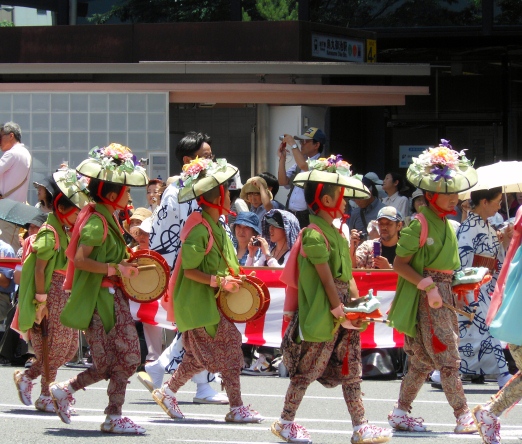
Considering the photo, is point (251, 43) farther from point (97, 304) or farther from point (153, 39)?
point (97, 304)

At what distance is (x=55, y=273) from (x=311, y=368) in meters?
2.19

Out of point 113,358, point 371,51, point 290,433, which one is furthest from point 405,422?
point 371,51

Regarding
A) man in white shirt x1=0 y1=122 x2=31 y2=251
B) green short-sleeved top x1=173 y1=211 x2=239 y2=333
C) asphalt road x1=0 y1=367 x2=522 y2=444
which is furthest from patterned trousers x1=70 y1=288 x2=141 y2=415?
man in white shirt x1=0 y1=122 x2=31 y2=251

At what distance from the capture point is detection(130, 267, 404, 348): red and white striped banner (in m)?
10.2

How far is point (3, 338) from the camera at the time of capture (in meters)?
10.9

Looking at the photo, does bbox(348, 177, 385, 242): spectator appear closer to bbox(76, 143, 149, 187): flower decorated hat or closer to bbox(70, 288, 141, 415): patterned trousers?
bbox(76, 143, 149, 187): flower decorated hat

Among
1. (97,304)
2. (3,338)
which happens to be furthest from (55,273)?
(3,338)

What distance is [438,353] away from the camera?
7.08 meters

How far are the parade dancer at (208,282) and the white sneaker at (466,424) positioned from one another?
1318mm

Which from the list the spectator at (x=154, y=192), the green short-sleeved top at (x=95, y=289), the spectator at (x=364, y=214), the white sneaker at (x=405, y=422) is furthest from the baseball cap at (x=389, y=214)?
the green short-sleeved top at (x=95, y=289)

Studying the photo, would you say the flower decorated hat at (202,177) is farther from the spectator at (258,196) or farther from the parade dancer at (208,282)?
the spectator at (258,196)

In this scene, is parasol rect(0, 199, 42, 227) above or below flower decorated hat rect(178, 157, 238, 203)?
below

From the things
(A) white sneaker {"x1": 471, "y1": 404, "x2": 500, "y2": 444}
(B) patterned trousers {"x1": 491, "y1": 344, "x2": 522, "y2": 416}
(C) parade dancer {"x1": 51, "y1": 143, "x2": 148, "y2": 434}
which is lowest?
(A) white sneaker {"x1": 471, "y1": 404, "x2": 500, "y2": 444}

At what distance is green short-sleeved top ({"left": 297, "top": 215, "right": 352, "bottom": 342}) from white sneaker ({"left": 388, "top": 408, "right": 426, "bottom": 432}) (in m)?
0.94
